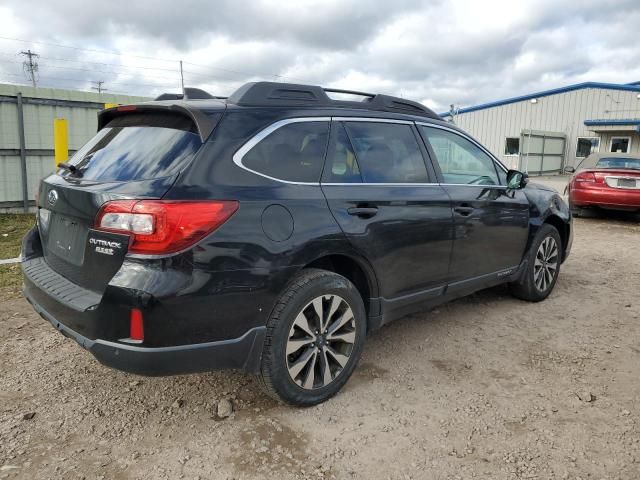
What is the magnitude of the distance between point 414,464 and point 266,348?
93 cm

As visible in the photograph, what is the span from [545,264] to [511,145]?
26.6 m

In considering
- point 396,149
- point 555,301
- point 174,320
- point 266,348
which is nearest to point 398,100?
point 396,149

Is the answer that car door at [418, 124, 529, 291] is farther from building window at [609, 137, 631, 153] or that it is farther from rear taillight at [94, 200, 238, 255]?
building window at [609, 137, 631, 153]

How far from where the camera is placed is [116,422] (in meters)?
2.82

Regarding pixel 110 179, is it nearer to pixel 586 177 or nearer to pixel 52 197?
pixel 52 197

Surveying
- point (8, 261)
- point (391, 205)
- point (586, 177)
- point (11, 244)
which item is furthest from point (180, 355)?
point (586, 177)

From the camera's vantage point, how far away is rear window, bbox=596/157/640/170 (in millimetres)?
10138

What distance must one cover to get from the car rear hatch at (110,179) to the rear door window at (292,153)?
0.95 feet

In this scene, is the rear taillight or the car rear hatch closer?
the rear taillight

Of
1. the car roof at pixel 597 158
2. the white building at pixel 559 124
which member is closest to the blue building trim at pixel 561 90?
the white building at pixel 559 124

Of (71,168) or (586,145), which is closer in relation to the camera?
(71,168)

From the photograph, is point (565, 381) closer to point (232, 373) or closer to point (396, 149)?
point (396, 149)

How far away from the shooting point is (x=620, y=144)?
2559cm

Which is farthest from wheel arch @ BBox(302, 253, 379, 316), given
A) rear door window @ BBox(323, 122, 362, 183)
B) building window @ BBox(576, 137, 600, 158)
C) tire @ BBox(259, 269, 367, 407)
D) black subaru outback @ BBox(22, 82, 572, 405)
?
building window @ BBox(576, 137, 600, 158)
